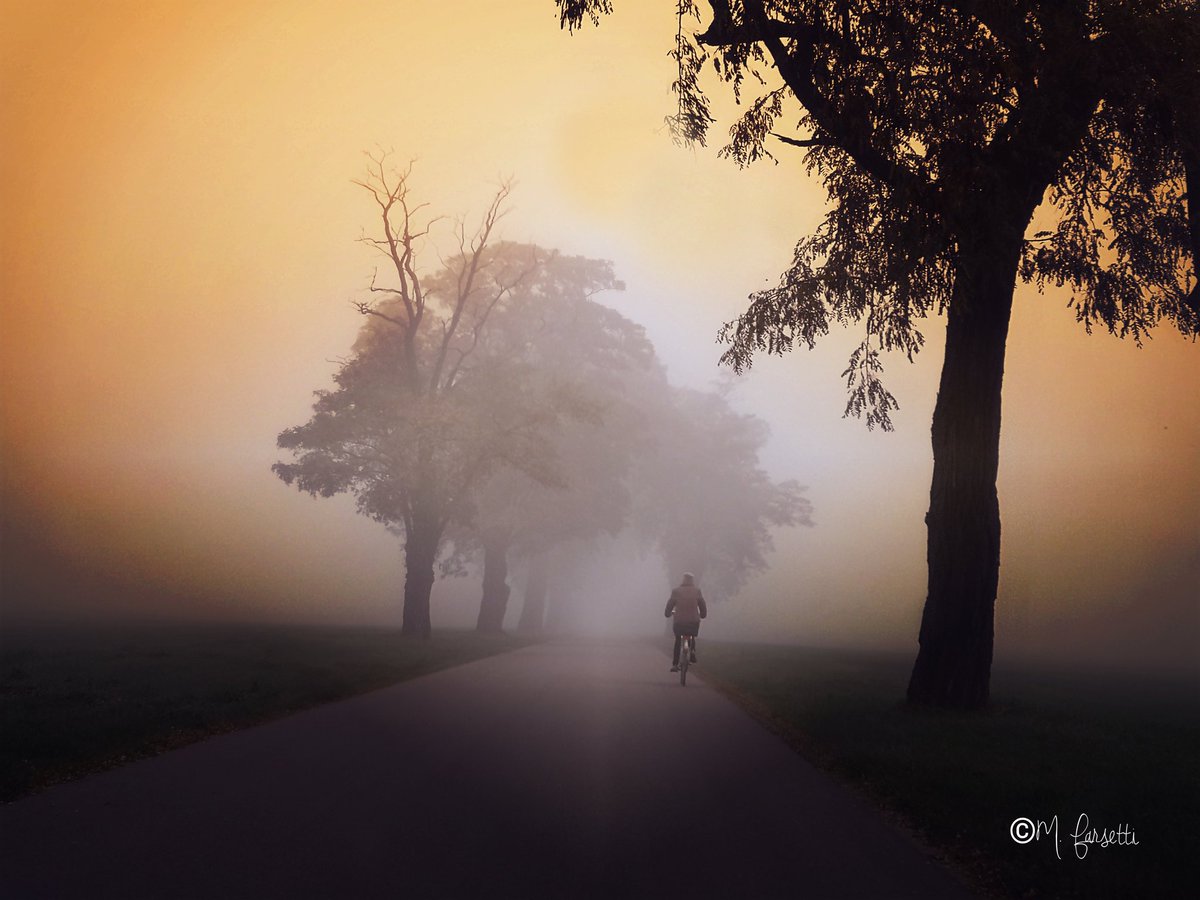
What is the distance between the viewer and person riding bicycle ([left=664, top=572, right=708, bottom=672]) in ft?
61.2

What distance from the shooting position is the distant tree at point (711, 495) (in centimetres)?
4606

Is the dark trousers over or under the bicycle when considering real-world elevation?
over

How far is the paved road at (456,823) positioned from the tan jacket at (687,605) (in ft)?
27.1

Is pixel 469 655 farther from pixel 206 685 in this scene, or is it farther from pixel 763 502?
pixel 763 502

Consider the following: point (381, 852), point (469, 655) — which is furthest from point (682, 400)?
point (381, 852)

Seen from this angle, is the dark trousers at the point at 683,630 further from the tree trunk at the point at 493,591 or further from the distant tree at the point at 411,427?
the tree trunk at the point at 493,591

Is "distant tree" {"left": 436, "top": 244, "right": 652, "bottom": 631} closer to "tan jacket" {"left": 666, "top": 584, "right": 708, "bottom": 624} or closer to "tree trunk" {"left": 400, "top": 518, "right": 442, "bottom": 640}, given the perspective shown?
"tree trunk" {"left": 400, "top": 518, "right": 442, "bottom": 640}

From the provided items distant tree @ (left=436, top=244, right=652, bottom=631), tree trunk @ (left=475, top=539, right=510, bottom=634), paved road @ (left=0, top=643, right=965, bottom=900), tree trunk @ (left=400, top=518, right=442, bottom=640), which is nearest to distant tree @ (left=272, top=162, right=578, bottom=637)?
tree trunk @ (left=400, top=518, right=442, bottom=640)

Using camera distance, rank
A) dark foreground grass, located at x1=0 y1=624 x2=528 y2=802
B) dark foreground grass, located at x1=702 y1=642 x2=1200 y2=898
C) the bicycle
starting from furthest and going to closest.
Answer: the bicycle
dark foreground grass, located at x1=0 y1=624 x2=528 y2=802
dark foreground grass, located at x1=702 y1=642 x2=1200 y2=898

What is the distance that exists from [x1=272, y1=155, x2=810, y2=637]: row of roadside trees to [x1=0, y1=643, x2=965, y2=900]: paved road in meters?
17.6

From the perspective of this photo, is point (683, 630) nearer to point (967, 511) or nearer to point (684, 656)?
point (684, 656)

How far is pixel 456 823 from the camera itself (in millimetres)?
6055

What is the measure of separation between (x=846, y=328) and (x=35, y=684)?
40.1 ft

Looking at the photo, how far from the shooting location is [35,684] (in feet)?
41.8
